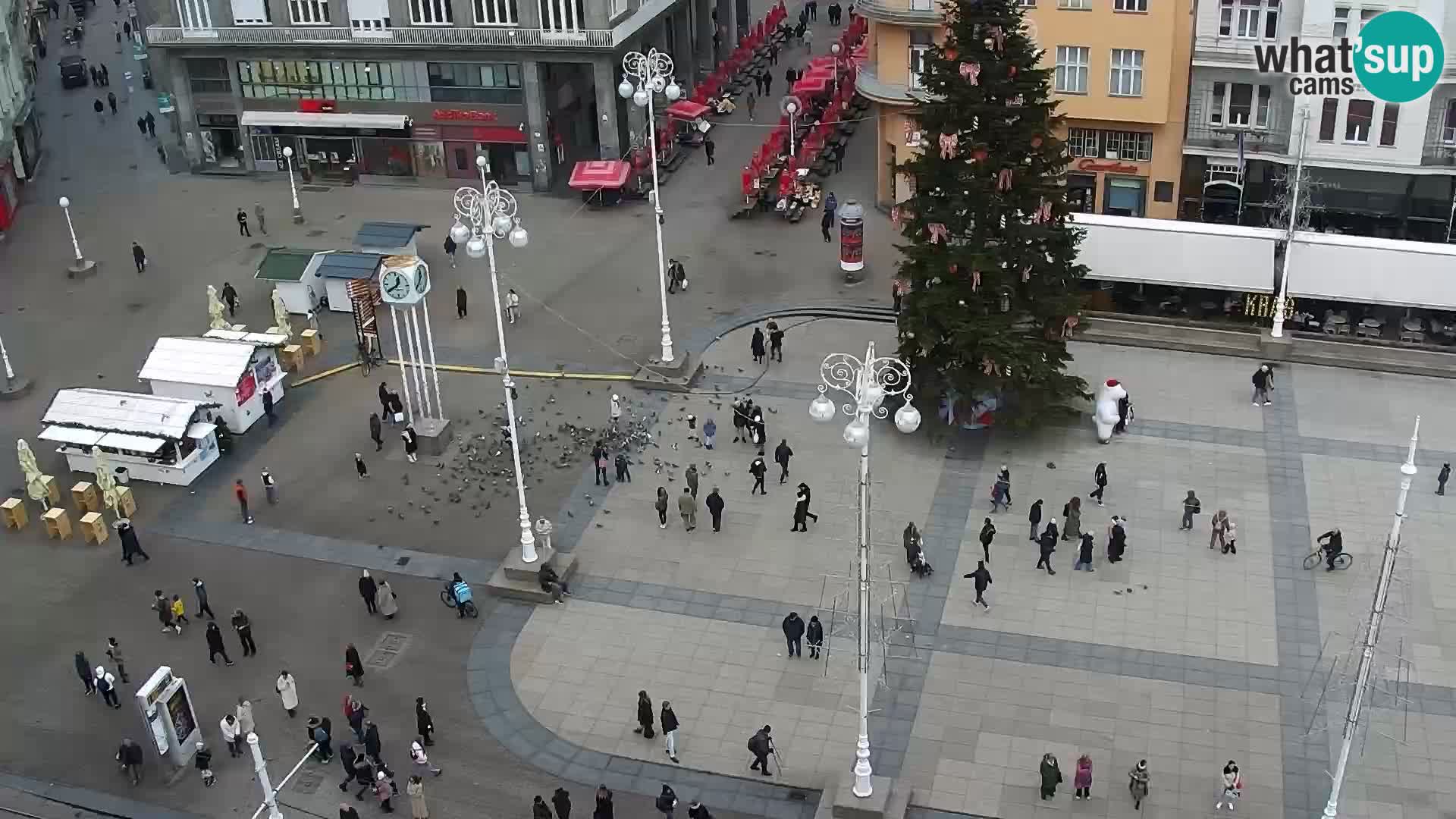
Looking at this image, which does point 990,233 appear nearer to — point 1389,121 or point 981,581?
point 981,581

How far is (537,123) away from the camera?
199ft

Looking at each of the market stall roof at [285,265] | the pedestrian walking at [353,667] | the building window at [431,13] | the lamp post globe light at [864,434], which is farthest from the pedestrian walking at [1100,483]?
the building window at [431,13]

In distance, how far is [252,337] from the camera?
1757 inches

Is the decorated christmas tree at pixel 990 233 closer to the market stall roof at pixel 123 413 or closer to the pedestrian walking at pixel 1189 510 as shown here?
the pedestrian walking at pixel 1189 510

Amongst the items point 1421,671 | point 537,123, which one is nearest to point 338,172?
point 537,123

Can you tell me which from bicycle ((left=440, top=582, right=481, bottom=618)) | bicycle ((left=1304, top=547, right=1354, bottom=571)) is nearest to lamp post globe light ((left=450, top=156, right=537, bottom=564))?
bicycle ((left=440, top=582, right=481, bottom=618))

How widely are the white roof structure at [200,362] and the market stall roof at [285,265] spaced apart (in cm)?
661

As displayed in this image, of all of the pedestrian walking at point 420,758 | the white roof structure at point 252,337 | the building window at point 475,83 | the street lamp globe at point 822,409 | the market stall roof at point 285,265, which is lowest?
the pedestrian walking at point 420,758

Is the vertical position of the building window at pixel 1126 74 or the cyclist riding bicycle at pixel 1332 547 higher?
the building window at pixel 1126 74

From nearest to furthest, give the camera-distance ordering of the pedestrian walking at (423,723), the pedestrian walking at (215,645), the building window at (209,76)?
1. the pedestrian walking at (423,723)
2. the pedestrian walking at (215,645)
3. the building window at (209,76)

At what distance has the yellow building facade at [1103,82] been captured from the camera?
49.1 meters

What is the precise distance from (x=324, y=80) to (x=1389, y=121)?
1639 inches

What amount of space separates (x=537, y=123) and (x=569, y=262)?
29.9 ft

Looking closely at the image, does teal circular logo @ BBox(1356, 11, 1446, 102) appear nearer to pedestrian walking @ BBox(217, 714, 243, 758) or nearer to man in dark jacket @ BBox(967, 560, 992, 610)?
man in dark jacket @ BBox(967, 560, 992, 610)
